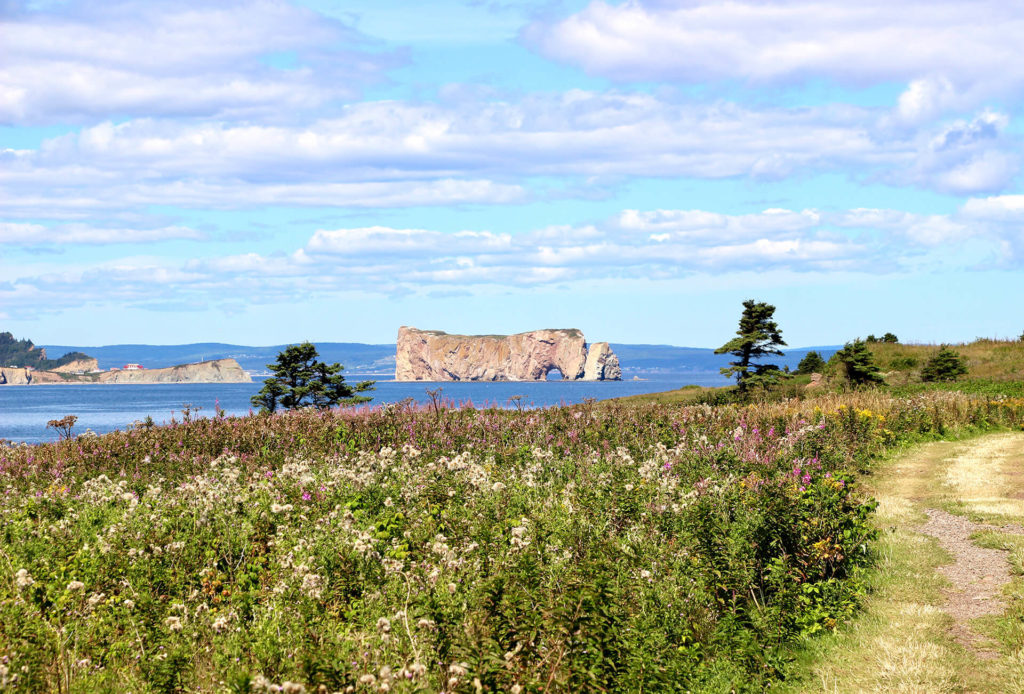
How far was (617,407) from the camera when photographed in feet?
54.4

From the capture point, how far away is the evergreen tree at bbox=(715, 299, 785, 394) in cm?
3266

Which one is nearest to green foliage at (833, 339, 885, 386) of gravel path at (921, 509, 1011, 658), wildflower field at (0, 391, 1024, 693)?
wildflower field at (0, 391, 1024, 693)

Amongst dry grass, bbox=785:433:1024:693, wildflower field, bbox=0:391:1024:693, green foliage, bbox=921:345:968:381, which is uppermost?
green foliage, bbox=921:345:968:381

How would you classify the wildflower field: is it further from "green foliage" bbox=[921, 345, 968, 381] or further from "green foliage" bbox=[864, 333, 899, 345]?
"green foliage" bbox=[864, 333, 899, 345]

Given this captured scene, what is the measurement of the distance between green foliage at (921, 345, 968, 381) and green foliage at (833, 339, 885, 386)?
1741 millimetres

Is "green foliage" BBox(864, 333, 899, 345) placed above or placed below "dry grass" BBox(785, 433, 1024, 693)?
above

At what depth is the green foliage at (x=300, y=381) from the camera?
137ft

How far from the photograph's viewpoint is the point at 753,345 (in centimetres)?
3306

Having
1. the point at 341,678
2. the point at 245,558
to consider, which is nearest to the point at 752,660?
the point at 341,678

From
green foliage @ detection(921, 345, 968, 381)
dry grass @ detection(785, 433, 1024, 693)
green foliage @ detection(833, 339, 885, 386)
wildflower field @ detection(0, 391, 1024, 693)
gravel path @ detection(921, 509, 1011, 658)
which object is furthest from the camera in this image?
green foliage @ detection(833, 339, 885, 386)

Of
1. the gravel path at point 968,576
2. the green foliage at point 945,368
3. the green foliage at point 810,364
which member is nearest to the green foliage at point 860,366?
the green foliage at point 945,368

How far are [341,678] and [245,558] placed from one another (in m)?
3.86

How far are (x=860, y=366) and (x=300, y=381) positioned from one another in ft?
86.9

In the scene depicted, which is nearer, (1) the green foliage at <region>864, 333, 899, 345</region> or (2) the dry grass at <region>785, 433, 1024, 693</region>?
(2) the dry grass at <region>785, 433, 1024, 693</region>
